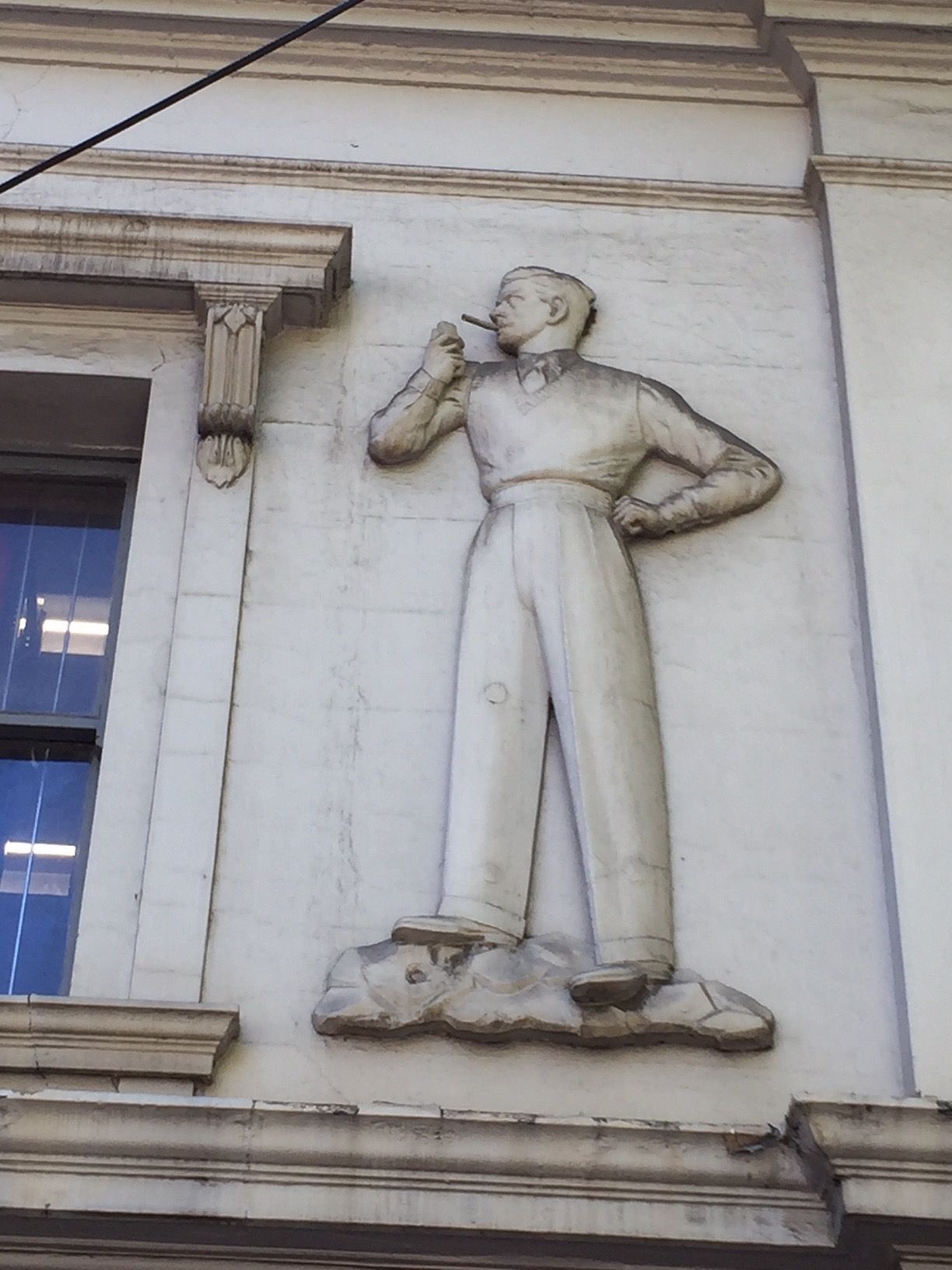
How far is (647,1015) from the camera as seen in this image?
585cm

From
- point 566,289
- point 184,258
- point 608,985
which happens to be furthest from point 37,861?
point 566,289

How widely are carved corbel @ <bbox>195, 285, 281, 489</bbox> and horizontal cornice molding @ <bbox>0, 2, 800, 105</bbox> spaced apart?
151cm

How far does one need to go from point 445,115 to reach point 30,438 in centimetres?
221

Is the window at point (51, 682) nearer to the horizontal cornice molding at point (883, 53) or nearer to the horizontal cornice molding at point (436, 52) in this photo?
the horizontal cornice molding at point (436, 52)

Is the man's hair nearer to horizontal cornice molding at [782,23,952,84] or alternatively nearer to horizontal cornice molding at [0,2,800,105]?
horizontal cornice molding at [0,2,800,105]

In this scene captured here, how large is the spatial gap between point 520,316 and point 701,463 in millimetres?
918

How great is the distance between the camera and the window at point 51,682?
6.59m

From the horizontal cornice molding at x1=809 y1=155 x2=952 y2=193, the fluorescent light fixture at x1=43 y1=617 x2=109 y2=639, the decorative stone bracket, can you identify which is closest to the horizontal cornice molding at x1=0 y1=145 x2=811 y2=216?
the horizontal cornice molding at x1=809 y1=155 x2=952 y2=193

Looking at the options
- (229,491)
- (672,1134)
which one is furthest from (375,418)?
(672,1134)

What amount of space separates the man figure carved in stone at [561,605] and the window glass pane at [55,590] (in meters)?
1.18

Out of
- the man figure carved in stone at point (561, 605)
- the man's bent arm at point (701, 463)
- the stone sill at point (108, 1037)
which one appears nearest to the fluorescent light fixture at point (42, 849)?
the stone sill at point (108, 1037)

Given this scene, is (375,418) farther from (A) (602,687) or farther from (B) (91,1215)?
(B) (91,1215)

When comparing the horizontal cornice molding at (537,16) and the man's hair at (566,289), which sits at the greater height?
the horizontal cornice molding at (537,16)

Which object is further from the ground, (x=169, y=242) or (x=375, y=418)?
(x=169, y=242)
